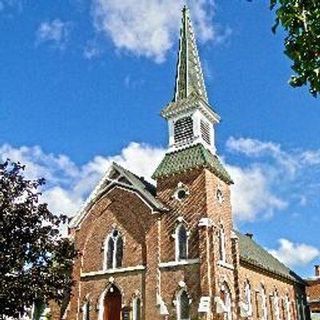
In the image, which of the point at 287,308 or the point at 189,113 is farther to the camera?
the point at 287,308

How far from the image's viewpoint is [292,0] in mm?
6961

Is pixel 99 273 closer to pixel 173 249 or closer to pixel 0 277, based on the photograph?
pixel 173 249

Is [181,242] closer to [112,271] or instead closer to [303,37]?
[112,271]

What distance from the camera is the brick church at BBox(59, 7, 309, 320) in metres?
28.0

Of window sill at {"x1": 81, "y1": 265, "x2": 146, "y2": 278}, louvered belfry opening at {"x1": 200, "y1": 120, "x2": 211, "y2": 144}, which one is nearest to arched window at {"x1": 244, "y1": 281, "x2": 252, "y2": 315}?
window sill at {"x1": 81, "y1": 265, "x2": 146, "y2": 278}

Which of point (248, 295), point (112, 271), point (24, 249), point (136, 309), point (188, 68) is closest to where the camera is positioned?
point (24, 249)

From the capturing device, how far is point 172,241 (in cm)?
2948

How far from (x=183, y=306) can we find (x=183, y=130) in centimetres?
1219

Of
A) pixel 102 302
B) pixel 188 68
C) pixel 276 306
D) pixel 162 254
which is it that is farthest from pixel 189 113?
pixel 276 306

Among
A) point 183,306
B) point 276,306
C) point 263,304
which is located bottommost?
point 183,306

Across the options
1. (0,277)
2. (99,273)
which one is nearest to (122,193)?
(99,273)

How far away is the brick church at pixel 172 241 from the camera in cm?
2797

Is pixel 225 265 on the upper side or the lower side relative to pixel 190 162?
lower

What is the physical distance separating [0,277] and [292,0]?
17.4m
